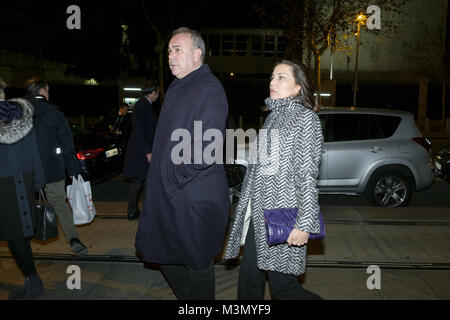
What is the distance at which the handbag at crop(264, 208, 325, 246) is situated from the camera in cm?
275

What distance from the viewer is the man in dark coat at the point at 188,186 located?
2637 millimetres

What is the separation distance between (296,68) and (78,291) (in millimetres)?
2771

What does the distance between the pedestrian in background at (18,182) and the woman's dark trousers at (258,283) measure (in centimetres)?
191

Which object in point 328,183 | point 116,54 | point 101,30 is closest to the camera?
point 328,183

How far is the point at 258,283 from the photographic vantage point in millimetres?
3037

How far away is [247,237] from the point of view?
3.10 m

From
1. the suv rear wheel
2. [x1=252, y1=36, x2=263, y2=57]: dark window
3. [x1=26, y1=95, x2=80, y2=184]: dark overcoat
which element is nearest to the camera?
[x1=26, y1=95, x2=80, y2=184]: dark overcoat

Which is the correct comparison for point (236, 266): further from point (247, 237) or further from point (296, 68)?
point (296, 68)

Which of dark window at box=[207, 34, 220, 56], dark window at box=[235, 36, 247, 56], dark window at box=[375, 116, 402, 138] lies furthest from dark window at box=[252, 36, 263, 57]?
dark window at box=[375, 116, 402, 138]

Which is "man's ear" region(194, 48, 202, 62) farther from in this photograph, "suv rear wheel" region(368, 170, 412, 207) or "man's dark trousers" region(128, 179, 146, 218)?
"suv rear wheel" region(368, 170, 412, 207)

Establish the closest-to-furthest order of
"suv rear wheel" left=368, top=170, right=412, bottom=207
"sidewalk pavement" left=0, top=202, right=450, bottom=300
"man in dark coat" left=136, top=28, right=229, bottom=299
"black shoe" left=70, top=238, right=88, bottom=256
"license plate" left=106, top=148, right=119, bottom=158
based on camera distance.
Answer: "man in dark coat" left=136, top=28, right=229, bottom=299
"sidewalk pavement" left=0, top=202, right=450, bottom=300
"black shoe" left=70, top=238, right=88, bottom=256
"suv rear wheel" left=368, top=170, right=412, bottom=207
"license plate" left=106, top=148, right=119, bottom=158

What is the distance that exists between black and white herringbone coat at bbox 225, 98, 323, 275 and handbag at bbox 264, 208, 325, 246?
0.04m

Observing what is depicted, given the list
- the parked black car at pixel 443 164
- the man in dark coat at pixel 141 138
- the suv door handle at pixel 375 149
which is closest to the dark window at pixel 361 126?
the suv door handle at pixel 375 149
